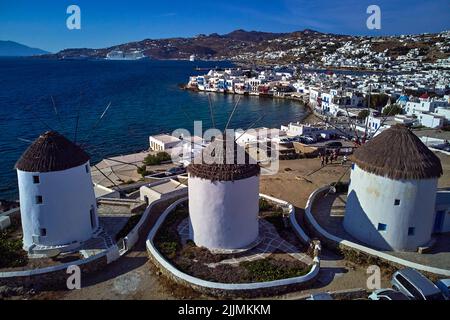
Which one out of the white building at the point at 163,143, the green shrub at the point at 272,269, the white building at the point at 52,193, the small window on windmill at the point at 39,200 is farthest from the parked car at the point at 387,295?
the white building at the point at 163,143

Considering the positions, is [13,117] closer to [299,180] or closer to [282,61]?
[299,180]

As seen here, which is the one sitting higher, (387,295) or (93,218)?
(93,218)

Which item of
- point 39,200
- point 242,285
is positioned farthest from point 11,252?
point 242,285

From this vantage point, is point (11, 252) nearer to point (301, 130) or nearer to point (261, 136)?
point (261, 136)

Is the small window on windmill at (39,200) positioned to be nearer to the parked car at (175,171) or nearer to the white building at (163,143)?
the parked car at (175,171)

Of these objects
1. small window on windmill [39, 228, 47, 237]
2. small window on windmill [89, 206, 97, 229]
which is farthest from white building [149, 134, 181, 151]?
small window on windmill [39, 228, 47, 237]
